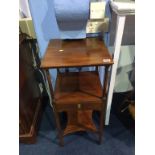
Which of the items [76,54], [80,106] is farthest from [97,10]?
[80,106]

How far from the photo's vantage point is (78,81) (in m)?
1.34

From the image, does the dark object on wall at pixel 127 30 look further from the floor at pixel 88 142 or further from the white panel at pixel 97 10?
the floor at pixel 88 142

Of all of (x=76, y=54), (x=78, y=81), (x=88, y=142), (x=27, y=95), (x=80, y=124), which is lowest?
(x=88, y=142)

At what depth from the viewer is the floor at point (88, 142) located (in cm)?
137

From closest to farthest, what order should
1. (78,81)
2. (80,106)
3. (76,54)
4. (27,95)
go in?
(76,54)
(80,106)
(78,81)
(27,95)

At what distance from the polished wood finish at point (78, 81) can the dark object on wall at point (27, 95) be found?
0.84 feet

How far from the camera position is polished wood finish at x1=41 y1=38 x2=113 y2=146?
100 centimetres

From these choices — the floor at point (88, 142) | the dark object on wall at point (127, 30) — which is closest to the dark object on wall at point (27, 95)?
the floor at point (88, 142)

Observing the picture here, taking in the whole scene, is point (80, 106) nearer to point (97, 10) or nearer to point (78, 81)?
point (78, 81)

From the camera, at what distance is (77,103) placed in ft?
3.83

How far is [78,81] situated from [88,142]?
0.50m

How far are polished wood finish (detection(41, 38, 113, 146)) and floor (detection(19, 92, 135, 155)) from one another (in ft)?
0.30
